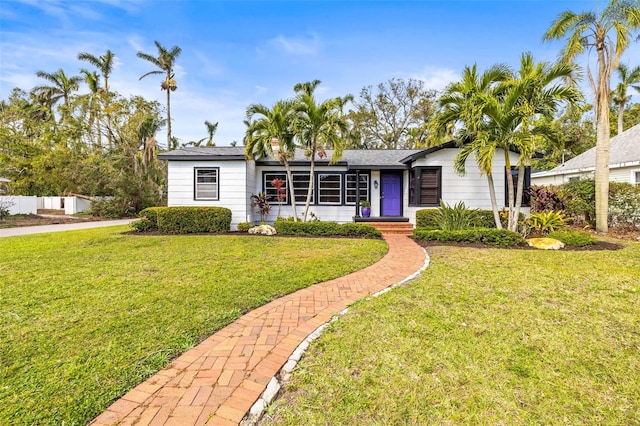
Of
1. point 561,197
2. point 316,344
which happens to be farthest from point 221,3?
point 561,197

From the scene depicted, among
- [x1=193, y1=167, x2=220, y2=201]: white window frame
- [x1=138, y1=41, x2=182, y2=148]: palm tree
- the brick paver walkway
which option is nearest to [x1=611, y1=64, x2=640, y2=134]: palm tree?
[x1=193, y1=167, x2=220, y2=201]: white window frame

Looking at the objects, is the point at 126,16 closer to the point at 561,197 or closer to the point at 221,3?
the point at 221,3

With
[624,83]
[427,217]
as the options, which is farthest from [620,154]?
[624,83]

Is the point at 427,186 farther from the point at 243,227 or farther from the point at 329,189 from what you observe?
the point at 243,227

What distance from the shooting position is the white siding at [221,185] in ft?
38.3

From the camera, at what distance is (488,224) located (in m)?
10.5

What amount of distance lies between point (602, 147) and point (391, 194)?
728 centimetres

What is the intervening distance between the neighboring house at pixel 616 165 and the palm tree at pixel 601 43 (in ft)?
11.5

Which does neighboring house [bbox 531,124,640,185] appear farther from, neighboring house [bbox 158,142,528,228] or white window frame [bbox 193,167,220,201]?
white window frame [bbox 193,167,220,201]

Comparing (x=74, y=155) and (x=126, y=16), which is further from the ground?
(x=126, y=16)

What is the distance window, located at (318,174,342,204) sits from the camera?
43.5ft

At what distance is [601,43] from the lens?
9.57 m

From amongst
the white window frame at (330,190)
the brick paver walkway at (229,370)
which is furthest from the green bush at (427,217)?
the brick paver walkway at (229,370)

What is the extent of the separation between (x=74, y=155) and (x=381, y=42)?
841 inches
